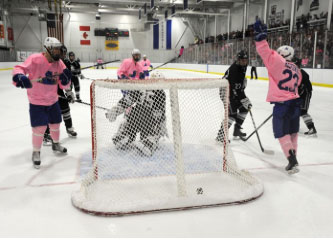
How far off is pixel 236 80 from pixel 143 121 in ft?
4.17

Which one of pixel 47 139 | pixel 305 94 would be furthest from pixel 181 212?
pixel 305 94

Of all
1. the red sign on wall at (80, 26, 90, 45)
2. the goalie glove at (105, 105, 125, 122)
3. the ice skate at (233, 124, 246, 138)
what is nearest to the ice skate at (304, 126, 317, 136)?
the ice skate at (233, 124, 246, 138)

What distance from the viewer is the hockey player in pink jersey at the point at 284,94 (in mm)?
2146

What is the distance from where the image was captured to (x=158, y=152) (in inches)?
101

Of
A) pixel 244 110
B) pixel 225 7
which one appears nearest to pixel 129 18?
pixel 225 7

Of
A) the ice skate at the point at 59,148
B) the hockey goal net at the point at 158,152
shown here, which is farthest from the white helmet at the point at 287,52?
the ice skate at the point at 59,148

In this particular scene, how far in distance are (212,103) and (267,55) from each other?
1.70 feet

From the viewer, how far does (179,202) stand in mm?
1736

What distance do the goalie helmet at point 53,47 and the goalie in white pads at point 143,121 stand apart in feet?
2.36

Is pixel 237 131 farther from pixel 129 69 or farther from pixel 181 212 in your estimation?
pixel 129 69

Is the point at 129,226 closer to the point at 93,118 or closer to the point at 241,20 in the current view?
the point at 93,118

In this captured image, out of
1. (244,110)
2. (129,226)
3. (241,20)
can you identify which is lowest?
(129,226)

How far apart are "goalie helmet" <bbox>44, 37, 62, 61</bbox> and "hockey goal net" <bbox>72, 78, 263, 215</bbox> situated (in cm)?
64

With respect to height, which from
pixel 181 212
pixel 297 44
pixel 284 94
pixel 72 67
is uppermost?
pixel 297 44
